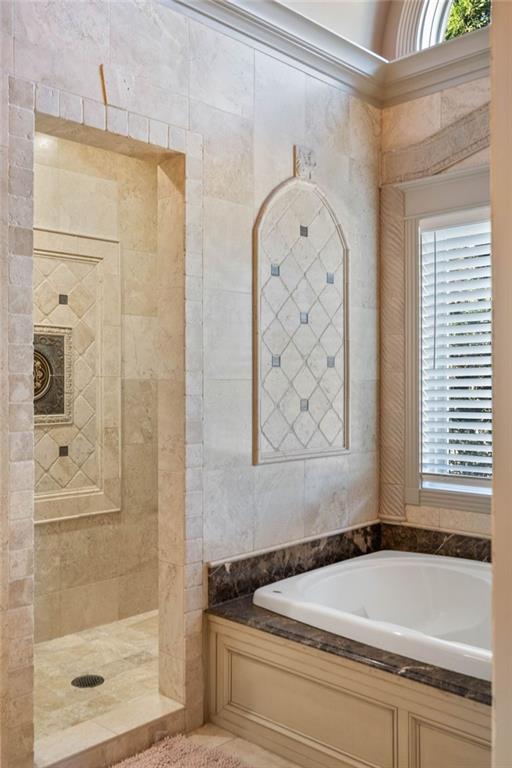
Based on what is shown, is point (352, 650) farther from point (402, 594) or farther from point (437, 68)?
point (437, 68)

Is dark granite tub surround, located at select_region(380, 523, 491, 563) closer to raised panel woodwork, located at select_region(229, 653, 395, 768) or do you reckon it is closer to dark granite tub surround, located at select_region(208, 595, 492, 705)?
dark granite tub surround, located at select_region(208, 595, 492, 705)

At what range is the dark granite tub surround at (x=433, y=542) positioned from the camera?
3.29 m

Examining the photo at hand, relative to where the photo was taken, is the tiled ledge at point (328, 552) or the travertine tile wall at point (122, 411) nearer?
the tiled ledge at point (328, 552)

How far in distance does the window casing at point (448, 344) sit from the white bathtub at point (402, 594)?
0.35 metres

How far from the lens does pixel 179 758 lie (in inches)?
96.1

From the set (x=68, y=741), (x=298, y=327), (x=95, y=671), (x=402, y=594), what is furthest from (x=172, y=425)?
(x=402, y=594)

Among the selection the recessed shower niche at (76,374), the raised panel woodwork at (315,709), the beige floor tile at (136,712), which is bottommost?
the beige floor tile at (136,712)

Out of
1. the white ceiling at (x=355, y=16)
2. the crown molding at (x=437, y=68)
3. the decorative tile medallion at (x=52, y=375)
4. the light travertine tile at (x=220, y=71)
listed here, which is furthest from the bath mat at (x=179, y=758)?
the white ceiling at (x=355, y=16)

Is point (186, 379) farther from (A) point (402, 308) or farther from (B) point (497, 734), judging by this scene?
(B) point (497, 734)

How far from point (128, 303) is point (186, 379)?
1.30m

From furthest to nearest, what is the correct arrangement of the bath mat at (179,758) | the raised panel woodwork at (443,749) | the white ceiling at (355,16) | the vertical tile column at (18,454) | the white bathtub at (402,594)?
the white ceiling at (355,16), the white bathtub at (402,594), the bath mat at (179,758), the vertical tile column at (18,454), the raised panel woodwork at (443,749)

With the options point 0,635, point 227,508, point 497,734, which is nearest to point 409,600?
point 227,508

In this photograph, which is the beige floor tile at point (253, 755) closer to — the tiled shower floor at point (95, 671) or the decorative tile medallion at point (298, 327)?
the tiled shower floor at point (95, 671)

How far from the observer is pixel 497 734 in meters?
0.46
